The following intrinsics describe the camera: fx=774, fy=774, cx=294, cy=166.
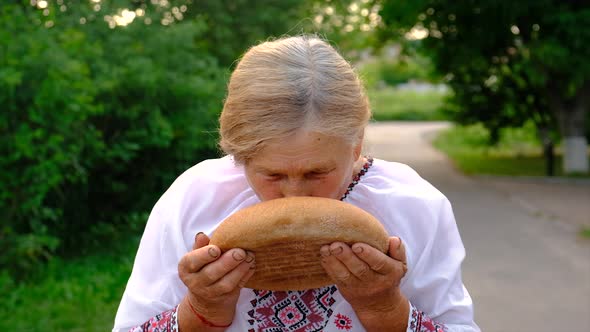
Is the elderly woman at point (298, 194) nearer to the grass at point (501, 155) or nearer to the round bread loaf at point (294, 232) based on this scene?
the round bread loaf at point (294, 232)

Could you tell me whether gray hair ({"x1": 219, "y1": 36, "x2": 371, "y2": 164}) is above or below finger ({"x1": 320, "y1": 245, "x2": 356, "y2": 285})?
above

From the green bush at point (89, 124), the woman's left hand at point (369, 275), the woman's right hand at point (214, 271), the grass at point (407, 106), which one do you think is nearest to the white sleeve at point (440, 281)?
the woman's left hand at point (369, 275)

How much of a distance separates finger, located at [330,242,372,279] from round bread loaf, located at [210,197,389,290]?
2 centimetres

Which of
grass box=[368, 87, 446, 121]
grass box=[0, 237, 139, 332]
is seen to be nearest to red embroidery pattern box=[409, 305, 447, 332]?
grass box=[0, 237, 139, 332]

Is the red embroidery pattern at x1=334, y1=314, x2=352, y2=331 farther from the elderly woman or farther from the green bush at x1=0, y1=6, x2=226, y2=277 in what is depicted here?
the green bush at x1=0, y1=6, x2=226, y2=277

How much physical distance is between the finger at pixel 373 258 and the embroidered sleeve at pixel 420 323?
0.81 ft

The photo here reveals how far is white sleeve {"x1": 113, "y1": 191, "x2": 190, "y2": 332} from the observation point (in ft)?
7.45

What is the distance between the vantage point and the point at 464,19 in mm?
14852

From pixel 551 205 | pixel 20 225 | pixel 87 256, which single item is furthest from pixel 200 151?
pixel 551 205

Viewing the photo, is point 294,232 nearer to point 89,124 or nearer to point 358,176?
point 358,176

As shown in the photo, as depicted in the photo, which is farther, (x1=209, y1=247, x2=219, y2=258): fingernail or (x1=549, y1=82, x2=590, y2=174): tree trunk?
(x1=549, y1=82, x2=590, y2=174): tree trunk

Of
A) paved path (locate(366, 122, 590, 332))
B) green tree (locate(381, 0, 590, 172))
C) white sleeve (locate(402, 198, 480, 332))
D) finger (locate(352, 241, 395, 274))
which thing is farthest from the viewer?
green tree (locate(381, 0, 590, 172))

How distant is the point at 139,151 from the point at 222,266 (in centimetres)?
619

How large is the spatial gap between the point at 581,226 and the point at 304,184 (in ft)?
28.3
